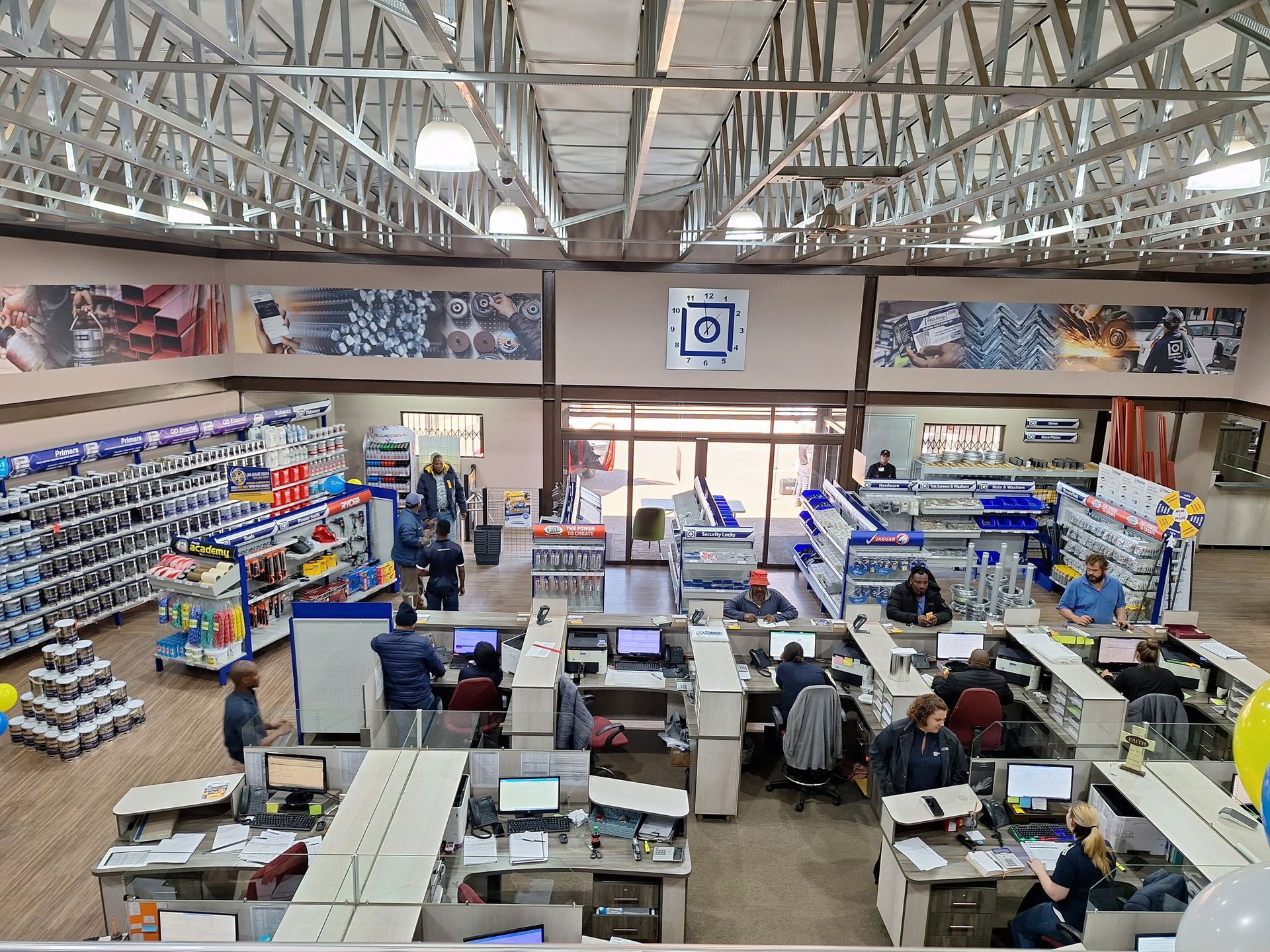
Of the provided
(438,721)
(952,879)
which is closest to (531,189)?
(438,721)

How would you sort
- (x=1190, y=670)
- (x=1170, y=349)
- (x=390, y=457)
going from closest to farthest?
(x=1190, y=670) → (x=1170, y=349) → (x=390, y=457)

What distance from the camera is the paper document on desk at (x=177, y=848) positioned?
4934 mm

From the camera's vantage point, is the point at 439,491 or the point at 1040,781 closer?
the point at 1040,781

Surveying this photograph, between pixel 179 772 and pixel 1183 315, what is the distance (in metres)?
16.2

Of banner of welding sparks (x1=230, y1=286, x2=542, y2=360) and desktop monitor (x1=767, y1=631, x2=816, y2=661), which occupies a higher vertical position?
banner of welding sparks (x1=230, y1=286, x2=542, y2=360)

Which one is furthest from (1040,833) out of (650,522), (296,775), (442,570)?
(650,522)

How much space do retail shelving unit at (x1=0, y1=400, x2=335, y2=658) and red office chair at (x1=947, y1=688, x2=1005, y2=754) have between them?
334 inches

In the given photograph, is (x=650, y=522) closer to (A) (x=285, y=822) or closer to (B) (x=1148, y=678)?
(B) (x=1148, y=678)

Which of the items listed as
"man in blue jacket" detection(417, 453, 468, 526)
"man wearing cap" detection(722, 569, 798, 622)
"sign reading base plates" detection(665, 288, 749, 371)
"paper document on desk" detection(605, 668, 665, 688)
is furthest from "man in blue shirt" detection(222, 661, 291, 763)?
"sign reading base plates" detection(665, 288, 749, 371)

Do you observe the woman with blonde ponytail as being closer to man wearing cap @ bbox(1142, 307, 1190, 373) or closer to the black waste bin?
the black waste bin

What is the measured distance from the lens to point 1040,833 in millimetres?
5598

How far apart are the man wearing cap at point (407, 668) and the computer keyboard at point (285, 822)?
1472mm

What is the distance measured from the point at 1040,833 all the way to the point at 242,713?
5839mm

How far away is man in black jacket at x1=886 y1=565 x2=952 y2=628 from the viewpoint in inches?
332
